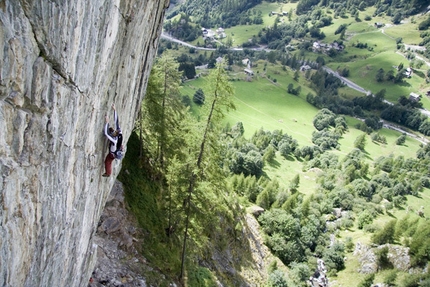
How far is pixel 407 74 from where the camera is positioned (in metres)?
186

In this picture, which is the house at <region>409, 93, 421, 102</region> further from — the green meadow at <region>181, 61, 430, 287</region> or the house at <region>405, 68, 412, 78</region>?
the green meadow at <region>181, 61, 430, 287</region>

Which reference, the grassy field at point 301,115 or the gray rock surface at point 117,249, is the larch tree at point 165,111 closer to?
the gray rock surface at point 117,249

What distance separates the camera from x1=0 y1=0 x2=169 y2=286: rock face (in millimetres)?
6566

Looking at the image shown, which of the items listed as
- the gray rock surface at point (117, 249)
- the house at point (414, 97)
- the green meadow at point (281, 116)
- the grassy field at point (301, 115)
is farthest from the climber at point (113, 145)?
the house at point (414, 97)

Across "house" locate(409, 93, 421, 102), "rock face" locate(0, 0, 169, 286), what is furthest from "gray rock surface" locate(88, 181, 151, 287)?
"house" locate(409, 93, 421, 102)

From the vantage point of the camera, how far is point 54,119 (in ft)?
26.6

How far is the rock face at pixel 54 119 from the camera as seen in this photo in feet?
21.5

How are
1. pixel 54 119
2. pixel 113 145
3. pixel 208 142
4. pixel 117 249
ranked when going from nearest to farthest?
pixel 54 119 < pixel 113 145 < pixel 117 249 < pixel 208 142

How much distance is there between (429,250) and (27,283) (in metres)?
65.4

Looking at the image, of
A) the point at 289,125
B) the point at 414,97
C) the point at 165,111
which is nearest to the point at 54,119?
the point at 165,111

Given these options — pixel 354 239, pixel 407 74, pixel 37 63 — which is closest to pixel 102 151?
pixel 37 63

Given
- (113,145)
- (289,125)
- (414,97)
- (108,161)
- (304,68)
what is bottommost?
(289,125)

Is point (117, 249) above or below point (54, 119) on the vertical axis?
below

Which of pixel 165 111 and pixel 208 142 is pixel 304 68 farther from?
pixel 208 142
